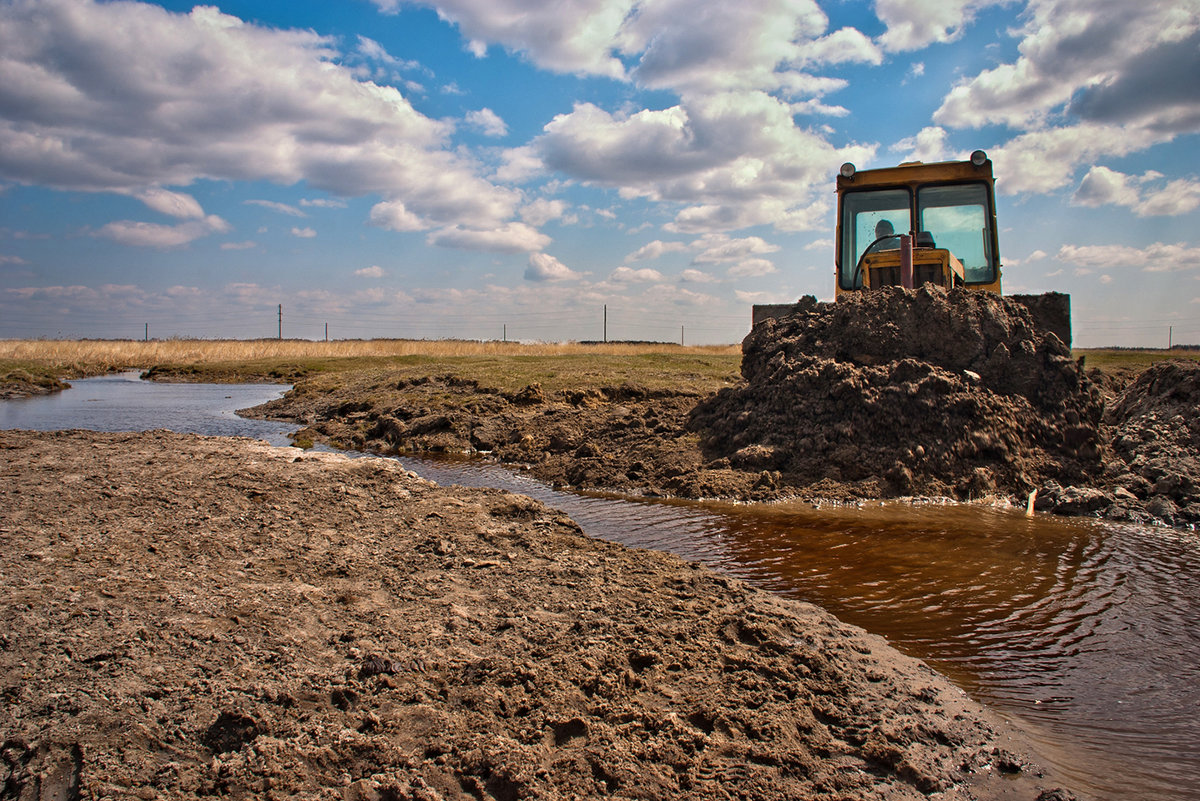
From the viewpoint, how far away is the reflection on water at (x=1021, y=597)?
121 inches

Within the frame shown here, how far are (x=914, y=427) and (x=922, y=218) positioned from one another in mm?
4269

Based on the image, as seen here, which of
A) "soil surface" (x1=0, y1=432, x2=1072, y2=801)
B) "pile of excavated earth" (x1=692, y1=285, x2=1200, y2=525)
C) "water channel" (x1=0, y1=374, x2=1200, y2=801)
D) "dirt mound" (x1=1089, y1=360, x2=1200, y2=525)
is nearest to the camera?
"soil surface" (x1=0, y1=432, x2=1072, y2=801)

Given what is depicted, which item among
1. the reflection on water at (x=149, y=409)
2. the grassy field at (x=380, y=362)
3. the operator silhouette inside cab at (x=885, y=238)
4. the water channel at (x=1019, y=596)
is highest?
the operator silhouette inside cab at (x=885, y=238)

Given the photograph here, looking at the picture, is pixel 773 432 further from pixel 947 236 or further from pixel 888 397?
pixel 947 236

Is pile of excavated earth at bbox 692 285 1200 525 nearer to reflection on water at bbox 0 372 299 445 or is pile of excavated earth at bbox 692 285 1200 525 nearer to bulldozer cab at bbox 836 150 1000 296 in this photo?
bulldozer cab at bbox 836 150 1000 296

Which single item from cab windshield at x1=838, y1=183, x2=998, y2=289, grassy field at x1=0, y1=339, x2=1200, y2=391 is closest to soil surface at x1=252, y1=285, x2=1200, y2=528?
cab windshield at x1=838, y1=183, x2=998, y2=289

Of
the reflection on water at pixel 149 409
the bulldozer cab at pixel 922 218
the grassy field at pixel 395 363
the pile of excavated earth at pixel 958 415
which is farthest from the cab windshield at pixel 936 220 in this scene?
the reflection on water at pixel 149 409

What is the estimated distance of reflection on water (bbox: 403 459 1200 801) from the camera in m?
3.07

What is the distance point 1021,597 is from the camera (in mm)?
4684

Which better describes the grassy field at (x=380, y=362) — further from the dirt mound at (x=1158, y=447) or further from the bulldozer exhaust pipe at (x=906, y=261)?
the dirt mound at (x=1158, y=447)

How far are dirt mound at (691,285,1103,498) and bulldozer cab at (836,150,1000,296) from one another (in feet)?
4.44

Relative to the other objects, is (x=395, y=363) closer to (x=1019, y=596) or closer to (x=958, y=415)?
(x=958, y=415)

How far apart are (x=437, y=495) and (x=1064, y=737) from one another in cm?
478

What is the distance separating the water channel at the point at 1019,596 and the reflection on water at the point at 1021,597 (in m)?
0.01
